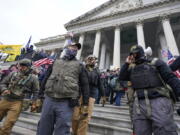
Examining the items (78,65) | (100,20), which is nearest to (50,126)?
(78,65)

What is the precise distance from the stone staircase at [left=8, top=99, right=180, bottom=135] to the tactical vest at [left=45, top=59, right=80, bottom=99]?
2.05m

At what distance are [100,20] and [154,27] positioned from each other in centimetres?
851

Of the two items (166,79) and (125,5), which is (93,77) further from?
(125,5)

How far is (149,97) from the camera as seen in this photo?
1.83m

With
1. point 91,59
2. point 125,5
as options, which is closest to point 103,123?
point 91,59

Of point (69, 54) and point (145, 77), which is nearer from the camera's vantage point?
point (145, 77)

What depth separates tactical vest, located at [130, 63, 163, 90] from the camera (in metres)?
1.89

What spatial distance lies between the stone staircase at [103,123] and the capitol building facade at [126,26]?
10.3m

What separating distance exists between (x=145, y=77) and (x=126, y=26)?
18248 mm

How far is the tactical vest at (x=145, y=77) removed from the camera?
6.20 ft

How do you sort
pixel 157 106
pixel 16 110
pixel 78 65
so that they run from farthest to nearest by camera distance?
1. pixel 16 110
2. pixel 78 65
3. pixel 157 106

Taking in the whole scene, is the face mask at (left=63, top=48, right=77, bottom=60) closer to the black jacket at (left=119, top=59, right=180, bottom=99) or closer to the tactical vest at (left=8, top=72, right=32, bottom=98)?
the black jacket at (left=119, top=59, right=180, bottom=99)

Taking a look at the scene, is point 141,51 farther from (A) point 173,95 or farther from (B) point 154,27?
(B) point 154,27

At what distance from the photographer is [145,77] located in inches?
76.9
